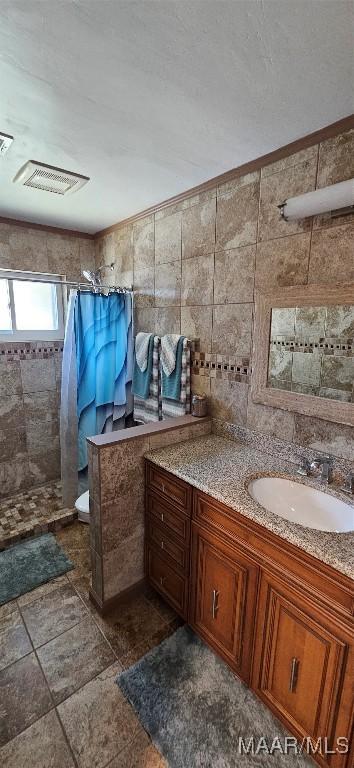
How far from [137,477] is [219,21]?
1.74 m

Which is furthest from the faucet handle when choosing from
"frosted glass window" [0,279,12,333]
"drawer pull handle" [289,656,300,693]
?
"frosted glass window" [0,279,12,333]

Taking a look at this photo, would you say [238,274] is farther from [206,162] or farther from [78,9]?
[78,9]

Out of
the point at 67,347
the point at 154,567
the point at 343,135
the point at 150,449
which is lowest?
the point at 154,567

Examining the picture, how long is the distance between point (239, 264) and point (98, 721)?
6.92 feet

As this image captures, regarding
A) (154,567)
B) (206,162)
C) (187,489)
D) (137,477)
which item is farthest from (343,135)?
(154,567)

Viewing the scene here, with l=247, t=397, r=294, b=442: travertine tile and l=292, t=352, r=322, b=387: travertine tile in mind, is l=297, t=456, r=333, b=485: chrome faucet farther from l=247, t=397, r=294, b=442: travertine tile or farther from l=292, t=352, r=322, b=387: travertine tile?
l=292, t=352, r=322, b=387: travertine tile

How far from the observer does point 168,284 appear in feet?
7.16

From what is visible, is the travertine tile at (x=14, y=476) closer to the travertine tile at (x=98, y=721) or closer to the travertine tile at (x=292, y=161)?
the travertine tile at (x=98, y=721)

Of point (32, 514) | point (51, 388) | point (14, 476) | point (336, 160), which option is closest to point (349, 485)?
point (336, 160)

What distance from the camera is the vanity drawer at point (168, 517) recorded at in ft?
4.97

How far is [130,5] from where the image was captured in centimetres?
84

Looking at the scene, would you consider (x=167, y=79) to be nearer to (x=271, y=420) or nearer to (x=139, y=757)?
(x=271, y=420)

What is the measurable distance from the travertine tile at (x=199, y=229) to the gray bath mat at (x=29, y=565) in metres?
2.12

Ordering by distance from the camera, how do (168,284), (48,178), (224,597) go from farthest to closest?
(168,284), (48,178), (224,597)
